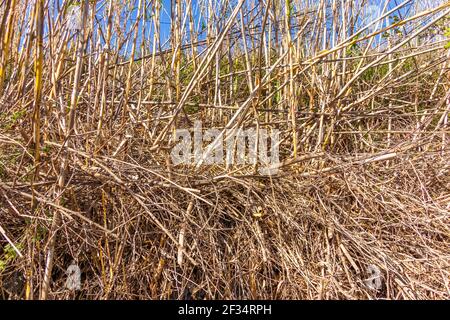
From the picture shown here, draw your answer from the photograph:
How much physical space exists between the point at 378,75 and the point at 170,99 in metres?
1.03

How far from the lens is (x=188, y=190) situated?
1.10 meters

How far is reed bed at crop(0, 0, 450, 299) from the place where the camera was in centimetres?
107

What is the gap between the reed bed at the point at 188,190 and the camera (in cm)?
107
